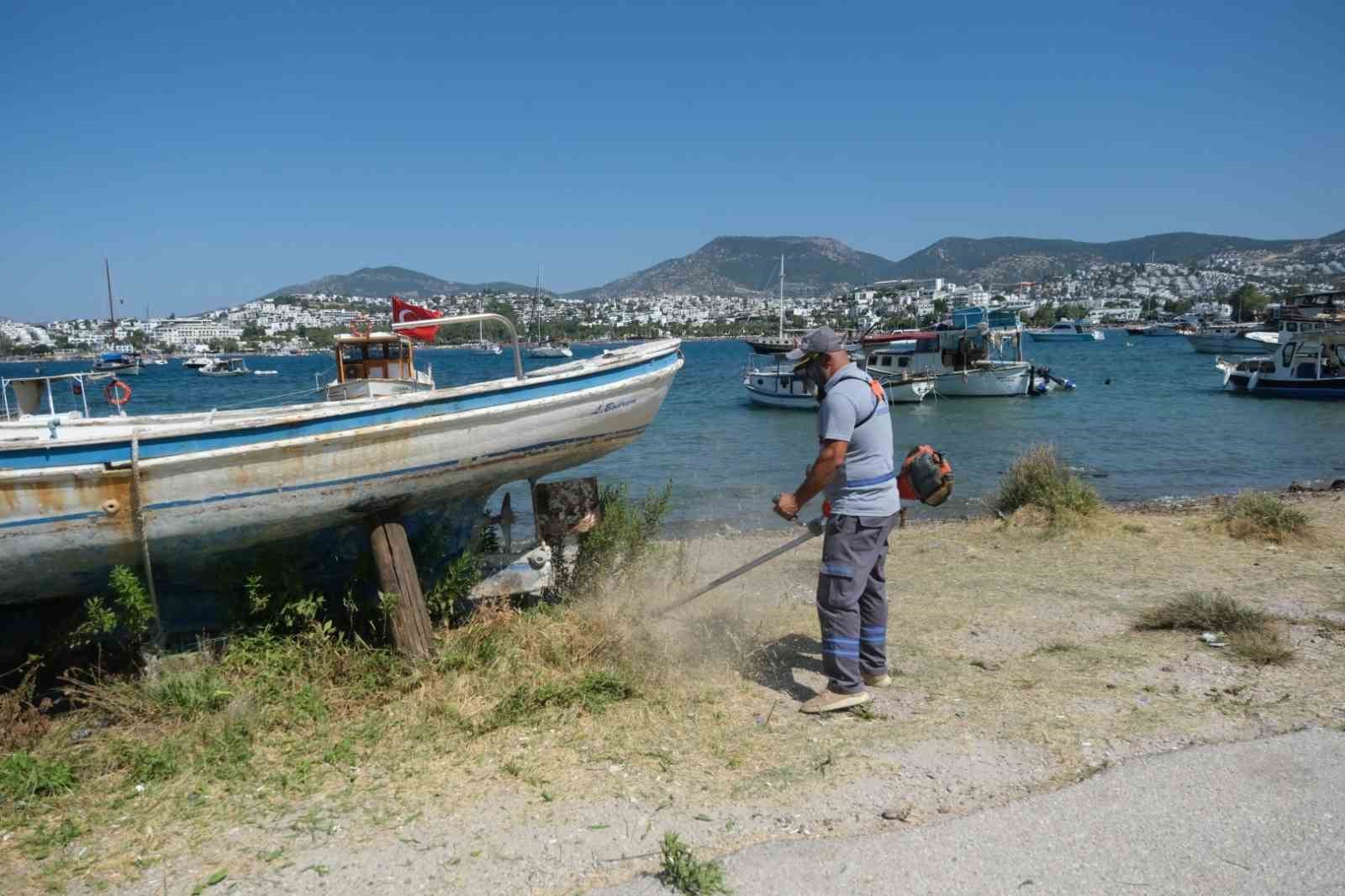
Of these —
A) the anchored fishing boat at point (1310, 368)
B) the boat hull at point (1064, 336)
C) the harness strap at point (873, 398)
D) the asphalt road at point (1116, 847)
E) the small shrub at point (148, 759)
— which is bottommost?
the boat hull at point (1064, 336)

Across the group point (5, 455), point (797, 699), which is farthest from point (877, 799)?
point (5, 455)

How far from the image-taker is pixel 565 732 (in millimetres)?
4742

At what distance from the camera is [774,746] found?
15.0 feet

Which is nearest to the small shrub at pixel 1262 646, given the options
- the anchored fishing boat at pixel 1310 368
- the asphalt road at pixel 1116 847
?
the asphalt road at pixel 1116 847

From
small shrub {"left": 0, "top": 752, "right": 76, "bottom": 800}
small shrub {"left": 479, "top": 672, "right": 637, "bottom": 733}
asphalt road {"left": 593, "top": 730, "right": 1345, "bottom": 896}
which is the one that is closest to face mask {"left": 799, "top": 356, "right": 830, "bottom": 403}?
small shrub {"left": 479, "top": 672, "right": 637, "bottom": 733}

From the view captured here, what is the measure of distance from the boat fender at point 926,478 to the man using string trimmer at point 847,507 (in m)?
0.41

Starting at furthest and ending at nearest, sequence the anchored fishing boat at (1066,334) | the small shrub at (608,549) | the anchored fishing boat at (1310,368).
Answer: the anchored fishing boat at (1066,334), the anchored fishing boat at (1310,368), the small shrub at (608,549)

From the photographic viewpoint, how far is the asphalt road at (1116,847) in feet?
10.9

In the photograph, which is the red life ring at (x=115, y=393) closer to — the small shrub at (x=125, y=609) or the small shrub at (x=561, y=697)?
the small shrub at (x=125, y=609)

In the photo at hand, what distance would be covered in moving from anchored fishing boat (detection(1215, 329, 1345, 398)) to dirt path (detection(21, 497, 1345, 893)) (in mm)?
32951

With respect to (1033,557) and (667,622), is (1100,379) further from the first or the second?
(667,622)

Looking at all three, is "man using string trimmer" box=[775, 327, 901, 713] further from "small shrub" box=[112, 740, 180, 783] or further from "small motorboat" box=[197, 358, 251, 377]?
"small motorboat" box=[197, 358, 251, 377]

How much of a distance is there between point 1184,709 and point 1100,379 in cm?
5341

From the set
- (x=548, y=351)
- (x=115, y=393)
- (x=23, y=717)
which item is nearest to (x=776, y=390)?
(x=115, y=393)
